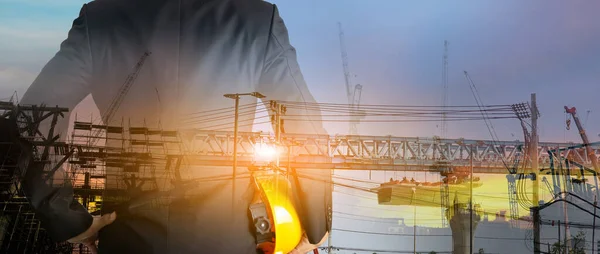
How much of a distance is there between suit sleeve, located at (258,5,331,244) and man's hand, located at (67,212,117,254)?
161 centimetres

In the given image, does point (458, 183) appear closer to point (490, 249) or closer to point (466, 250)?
point (466, 250)

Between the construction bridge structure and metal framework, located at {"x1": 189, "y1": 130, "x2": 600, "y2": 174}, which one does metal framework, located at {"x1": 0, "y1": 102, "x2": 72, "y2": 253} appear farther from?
metal framework, located at {"x1": 189, "y1": 130, "x2": 600, "y2": 174}

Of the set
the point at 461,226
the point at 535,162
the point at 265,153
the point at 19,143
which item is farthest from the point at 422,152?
the point at 19,143

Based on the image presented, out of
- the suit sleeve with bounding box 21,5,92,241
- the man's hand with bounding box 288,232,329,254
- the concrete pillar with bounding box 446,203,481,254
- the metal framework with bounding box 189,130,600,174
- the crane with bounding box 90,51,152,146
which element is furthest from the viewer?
the concrete pillar with bounding box 446,203,481,254

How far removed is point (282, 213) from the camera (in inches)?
163

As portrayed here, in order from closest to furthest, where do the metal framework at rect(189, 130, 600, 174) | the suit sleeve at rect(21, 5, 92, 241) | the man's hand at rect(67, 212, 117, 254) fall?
the suit sleeve at rect(21, 5, 92, 241), the man's hand at rect(67, 212, 117, 254), the metal framework at rect(189, 130, 600, 174)

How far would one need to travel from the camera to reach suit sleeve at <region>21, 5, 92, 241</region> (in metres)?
3.77

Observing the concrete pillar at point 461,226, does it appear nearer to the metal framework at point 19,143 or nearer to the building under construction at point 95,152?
the metal framework at point 19,143

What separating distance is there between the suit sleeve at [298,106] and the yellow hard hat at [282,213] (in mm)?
91

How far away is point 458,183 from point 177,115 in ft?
A: 45.4

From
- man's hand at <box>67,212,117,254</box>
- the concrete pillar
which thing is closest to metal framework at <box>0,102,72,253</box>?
man's hand at <box>67,212,117,254</box>

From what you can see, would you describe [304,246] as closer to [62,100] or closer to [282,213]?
[282,213]

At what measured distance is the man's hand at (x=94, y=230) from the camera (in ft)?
13.4

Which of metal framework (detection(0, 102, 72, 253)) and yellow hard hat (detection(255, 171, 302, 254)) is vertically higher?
metal framework (detection(0, 102, 72, 253))
